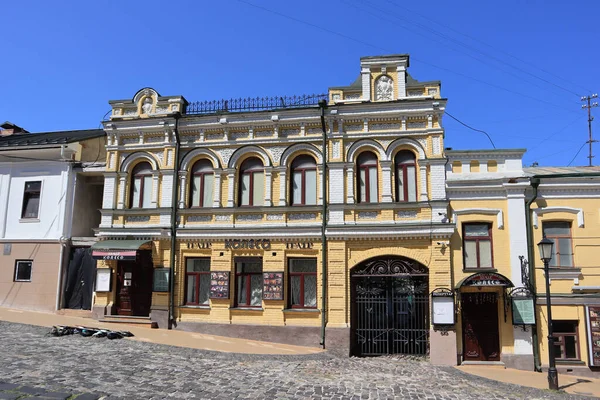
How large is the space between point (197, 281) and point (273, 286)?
3182 millimetres

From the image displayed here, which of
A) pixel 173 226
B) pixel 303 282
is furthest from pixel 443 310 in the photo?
pixel 173 226

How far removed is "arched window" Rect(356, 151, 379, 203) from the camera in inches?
644

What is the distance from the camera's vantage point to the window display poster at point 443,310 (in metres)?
14.4

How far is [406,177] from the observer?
16.2 meters

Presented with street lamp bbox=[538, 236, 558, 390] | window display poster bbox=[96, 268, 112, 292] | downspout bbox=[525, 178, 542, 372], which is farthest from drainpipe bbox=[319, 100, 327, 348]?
window display poster bbox=[96, 268, 112, 292]

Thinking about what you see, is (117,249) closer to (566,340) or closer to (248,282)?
(248,282)

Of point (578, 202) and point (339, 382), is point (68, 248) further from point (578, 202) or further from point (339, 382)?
point (578, 202)

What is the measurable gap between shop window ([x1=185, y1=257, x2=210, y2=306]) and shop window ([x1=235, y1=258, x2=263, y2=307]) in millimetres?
1254

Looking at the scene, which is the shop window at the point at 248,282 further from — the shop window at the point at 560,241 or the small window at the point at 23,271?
the shop window at the point at 560,241

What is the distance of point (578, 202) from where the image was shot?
15.0m

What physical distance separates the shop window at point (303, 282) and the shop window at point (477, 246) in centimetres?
519

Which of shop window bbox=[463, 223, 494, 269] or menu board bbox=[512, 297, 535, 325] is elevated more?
→ shop window bbox=[463, 223, 494, 269]

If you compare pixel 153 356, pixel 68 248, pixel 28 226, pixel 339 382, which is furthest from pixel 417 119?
pixel 28 226

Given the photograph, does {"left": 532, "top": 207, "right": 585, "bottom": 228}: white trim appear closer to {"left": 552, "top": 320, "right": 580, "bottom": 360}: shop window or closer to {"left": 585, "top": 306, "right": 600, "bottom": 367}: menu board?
{"left": 585, "top": 306, "right": 600, "bottom": 367}: menu board
